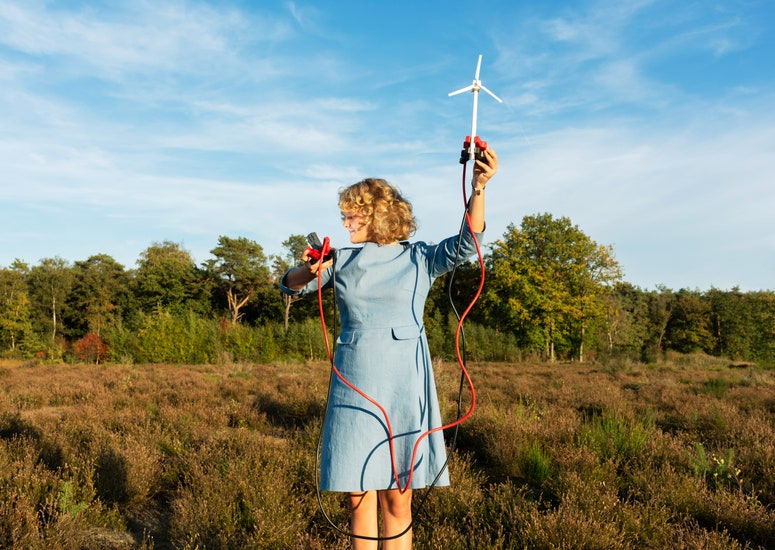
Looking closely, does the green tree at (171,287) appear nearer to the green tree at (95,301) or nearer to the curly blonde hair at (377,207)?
the green tree at (95,301)

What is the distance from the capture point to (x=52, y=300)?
4512 cm

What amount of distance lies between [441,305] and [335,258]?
3791cm

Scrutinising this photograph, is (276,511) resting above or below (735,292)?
below

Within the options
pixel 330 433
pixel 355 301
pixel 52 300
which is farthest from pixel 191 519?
pixel 52 300

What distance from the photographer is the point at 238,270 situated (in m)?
40.6

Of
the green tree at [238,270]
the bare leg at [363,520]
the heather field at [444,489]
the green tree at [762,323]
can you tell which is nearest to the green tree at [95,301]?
the green tree at [238,270]

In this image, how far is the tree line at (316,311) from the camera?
2533cm

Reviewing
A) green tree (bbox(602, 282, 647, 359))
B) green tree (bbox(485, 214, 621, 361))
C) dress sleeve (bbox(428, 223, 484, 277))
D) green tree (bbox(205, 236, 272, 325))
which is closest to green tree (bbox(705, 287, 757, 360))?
green tree (bbox(602, 282, 647, 359))

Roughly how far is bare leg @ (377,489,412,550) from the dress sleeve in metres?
0.97

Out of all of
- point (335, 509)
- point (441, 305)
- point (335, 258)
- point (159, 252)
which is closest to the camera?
point (335, 258)

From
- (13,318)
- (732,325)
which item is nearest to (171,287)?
(13,318)

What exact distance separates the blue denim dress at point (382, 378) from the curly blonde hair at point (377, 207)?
88 millimetres

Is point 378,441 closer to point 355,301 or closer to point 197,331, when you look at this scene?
point 355,301

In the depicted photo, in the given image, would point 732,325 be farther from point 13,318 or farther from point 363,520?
point 13,318
